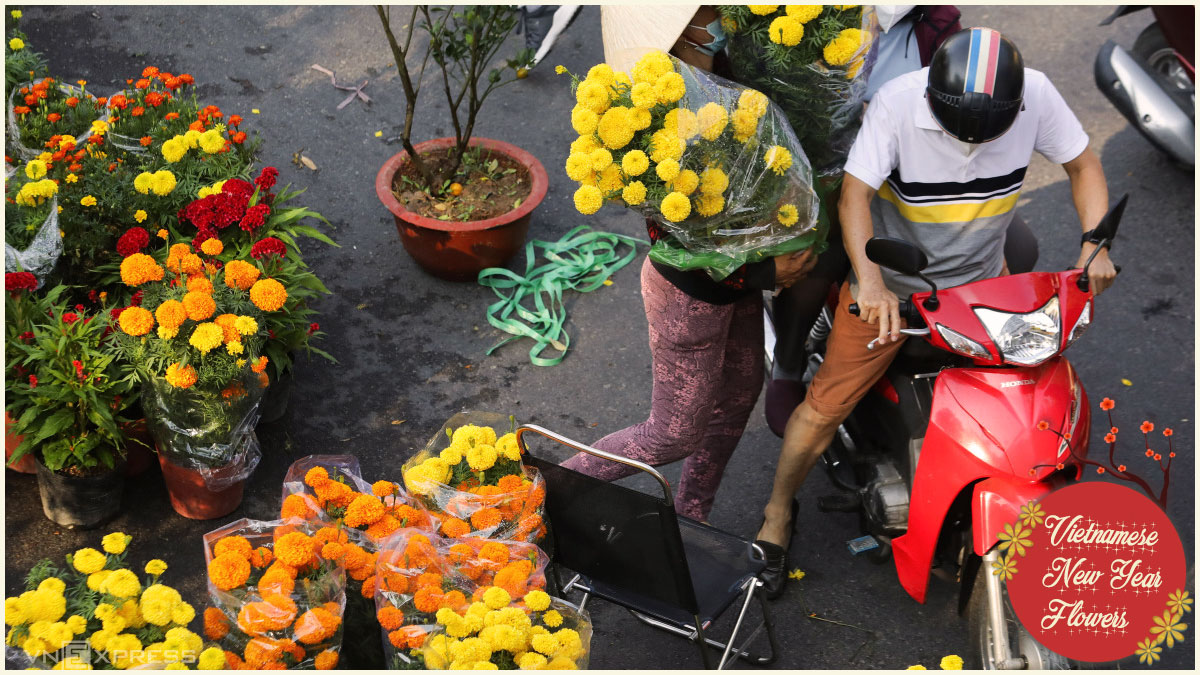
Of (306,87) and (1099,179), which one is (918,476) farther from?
(306,87)

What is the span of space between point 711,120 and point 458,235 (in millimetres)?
2231

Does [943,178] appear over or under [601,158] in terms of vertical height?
under

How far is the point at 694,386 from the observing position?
332 cm

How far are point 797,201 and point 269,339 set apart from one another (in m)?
1.99

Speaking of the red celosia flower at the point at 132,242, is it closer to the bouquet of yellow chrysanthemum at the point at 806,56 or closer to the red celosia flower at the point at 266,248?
the red celosia flower at the point at 266,248

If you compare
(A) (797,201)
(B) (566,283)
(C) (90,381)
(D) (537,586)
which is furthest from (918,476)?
(C) (90,381)

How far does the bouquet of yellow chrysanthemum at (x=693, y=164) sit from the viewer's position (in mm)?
2670

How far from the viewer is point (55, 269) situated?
383 centimetres

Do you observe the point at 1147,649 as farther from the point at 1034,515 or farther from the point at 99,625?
the point at 99,625

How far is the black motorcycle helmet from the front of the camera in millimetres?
2834

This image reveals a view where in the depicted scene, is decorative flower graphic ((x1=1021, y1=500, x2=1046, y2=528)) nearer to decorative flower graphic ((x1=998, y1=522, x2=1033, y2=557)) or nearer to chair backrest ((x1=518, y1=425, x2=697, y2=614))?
decorative flower graphic ((x1=998, y1=522, x2=1033, y2=557))

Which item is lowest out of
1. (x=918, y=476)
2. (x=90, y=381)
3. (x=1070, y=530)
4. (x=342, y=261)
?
(x=342, y=261)

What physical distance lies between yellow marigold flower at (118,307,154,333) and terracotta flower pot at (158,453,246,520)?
609mm

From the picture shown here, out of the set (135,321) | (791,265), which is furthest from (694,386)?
(135,321)
